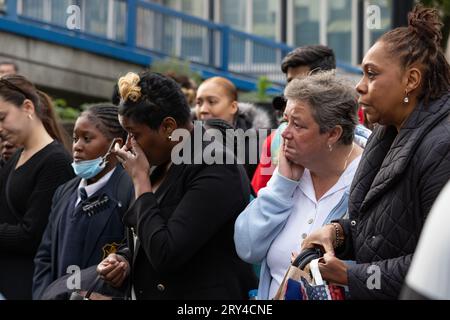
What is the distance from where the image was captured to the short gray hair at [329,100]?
532 cm

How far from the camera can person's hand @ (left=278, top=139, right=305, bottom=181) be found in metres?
5.32

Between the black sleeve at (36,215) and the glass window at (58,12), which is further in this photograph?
the glass window at (58,12)

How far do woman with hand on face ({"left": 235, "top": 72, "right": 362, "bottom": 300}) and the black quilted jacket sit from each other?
55 cm

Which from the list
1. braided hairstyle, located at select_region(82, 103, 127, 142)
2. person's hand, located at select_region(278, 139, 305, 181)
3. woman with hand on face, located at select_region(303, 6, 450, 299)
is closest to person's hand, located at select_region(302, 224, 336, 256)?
woman with hand on face, located at select_region(303, 6, 450, 299)

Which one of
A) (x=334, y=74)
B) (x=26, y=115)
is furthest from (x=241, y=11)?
(x=334, y=74)

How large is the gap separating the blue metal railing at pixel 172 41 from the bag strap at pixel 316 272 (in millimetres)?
11136

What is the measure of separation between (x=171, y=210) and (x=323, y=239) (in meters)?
0.91

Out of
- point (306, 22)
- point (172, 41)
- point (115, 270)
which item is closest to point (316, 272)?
point (115, 270)

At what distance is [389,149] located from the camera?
4773 mm

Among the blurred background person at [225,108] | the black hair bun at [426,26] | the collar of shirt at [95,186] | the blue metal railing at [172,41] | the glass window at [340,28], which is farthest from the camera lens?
the glass window at [340,28]

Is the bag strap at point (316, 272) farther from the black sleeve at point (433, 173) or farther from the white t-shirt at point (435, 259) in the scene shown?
the white t-shirt at point (435, 259)

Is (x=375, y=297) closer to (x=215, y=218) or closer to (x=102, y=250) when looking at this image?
(x=215, y=218)

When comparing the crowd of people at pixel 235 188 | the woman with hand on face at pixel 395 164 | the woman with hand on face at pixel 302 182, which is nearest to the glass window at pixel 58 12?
the crowd of people at pixel 235 188
